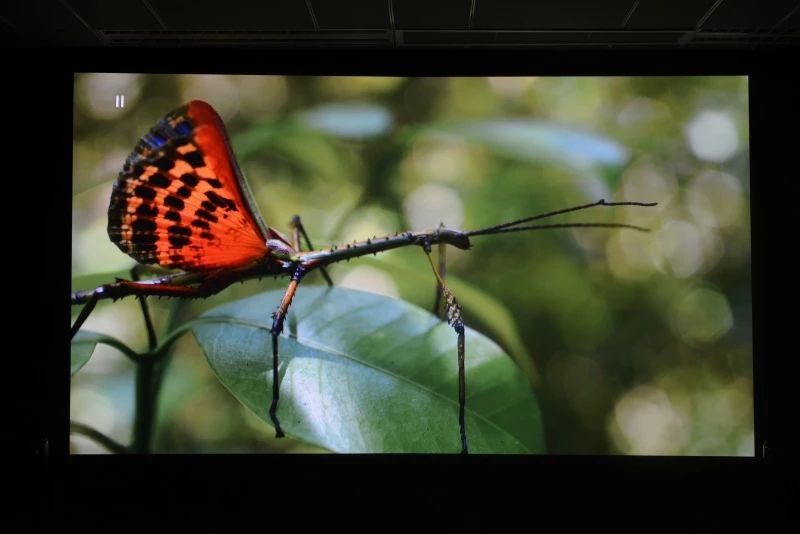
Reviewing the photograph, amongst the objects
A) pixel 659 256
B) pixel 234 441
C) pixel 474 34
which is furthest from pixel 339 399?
pixel 474 34

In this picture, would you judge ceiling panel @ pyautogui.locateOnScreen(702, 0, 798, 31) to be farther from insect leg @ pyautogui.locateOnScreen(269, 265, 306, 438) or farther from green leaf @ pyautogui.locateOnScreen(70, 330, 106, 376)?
green leaf @ pyautogui.locateOnScreen(70, 330, 106, 376)

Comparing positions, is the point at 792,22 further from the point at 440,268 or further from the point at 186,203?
the point at 186,203

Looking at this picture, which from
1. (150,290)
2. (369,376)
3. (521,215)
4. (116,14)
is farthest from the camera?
(116,14)

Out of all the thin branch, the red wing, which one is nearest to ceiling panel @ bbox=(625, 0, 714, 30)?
the red wing

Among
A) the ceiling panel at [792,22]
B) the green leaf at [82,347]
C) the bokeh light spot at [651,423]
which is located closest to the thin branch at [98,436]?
the green leaf at [82,347]

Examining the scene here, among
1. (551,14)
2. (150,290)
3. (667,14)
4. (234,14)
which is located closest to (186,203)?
(150,290)

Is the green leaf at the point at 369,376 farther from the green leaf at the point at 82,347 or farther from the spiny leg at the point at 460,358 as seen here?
the green leaf at the point at 82,347
